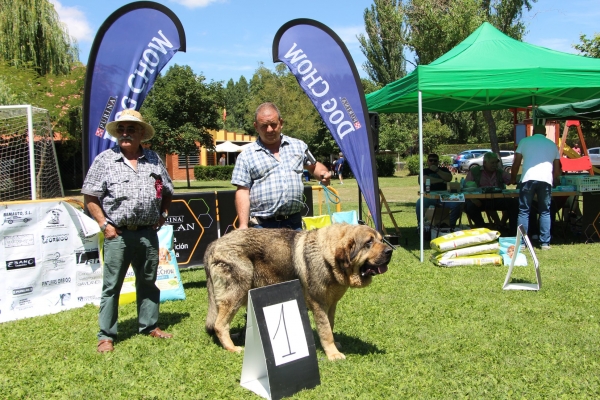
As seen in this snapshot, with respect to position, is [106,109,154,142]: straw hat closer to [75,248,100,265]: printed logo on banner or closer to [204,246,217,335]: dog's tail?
[204,246,217,335]: dog's tail

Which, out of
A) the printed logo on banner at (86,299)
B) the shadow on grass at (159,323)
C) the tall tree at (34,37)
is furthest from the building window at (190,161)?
the shadow on grass at (159,323)

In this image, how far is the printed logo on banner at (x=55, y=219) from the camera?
5.93 metres

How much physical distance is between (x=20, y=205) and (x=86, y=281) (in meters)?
1.24

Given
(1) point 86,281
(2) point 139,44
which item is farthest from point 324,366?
(2) point 139,44

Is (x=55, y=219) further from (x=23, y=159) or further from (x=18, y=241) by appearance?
(x=23, y=159)

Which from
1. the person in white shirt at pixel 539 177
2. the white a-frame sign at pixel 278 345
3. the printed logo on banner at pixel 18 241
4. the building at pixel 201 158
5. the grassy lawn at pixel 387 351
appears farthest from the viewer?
the building at pixel 201 158

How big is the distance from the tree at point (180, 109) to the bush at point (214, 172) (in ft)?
32.7

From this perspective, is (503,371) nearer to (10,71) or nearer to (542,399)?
(542,399)

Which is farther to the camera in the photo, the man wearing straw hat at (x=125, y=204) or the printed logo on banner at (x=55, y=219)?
the printed logo on banner at (x=55, y=219)

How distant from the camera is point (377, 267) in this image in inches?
145

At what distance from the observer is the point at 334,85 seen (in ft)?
24.5

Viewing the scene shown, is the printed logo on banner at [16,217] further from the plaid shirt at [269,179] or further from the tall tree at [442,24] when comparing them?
the tall tree at [442,24]

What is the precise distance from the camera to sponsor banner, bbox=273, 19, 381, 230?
729 centimetres

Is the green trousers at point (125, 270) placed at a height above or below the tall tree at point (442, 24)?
below
